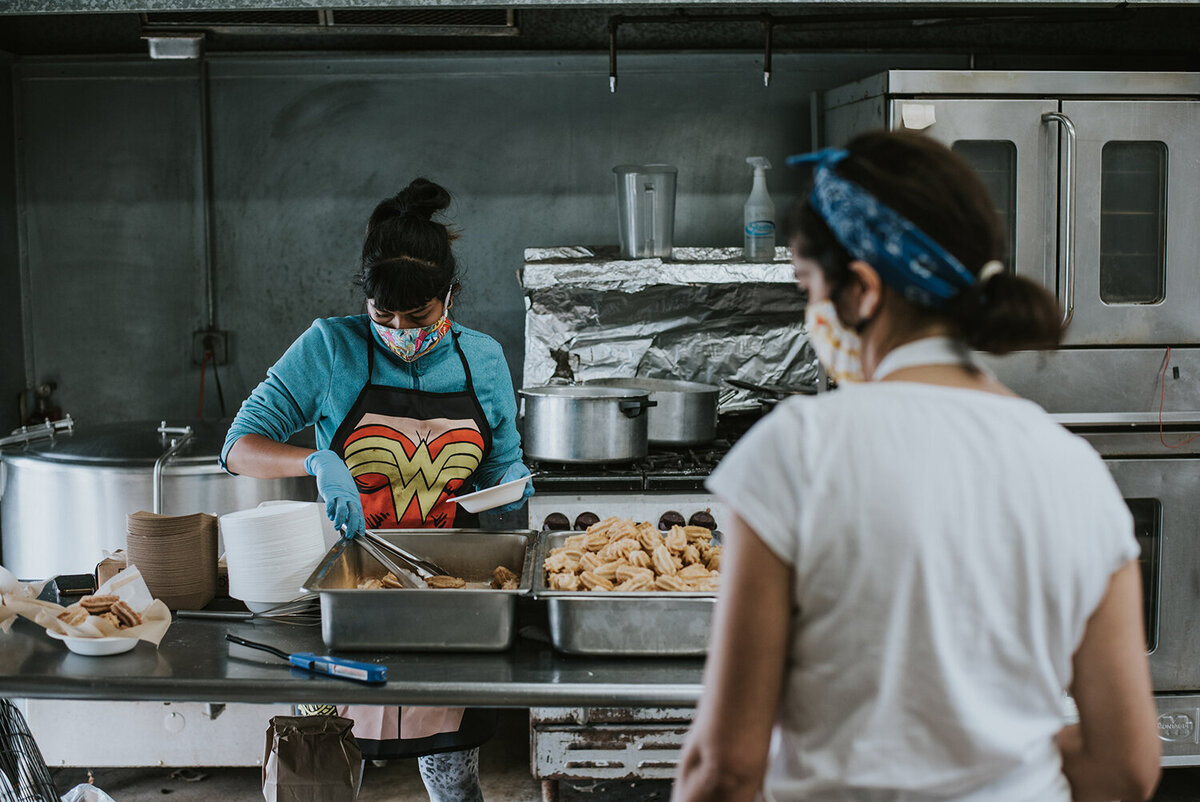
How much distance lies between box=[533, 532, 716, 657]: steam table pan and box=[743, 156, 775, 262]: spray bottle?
228 centimetres

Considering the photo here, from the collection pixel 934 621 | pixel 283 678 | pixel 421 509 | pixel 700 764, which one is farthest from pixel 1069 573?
pixel 421 509

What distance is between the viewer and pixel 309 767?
2311 mm

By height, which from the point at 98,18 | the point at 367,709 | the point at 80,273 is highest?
the point at 98,18

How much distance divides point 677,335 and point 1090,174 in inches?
62.1

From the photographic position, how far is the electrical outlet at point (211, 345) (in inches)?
166

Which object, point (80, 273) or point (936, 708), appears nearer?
point (936, 708)

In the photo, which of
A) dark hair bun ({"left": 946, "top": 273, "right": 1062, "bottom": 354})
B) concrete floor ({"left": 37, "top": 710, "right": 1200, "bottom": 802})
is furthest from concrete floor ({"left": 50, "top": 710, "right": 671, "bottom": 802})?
dark hair bun ({"left": 946, "top": 273, "right": 1062, "bottom": 354})

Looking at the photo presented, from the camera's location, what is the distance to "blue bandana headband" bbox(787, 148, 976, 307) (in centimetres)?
102

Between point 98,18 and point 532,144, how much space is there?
70.8 inches

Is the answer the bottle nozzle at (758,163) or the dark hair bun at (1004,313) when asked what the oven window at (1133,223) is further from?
the dark hair bun at (1004,313)

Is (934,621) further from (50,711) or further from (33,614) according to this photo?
(50,711)

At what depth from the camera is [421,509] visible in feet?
8.84

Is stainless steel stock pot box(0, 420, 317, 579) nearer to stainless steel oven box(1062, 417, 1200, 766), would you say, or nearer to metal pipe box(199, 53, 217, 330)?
metal pipe box(199, 53, 217, 330)

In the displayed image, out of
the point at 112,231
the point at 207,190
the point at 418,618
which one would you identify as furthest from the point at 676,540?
the point at 112,231
